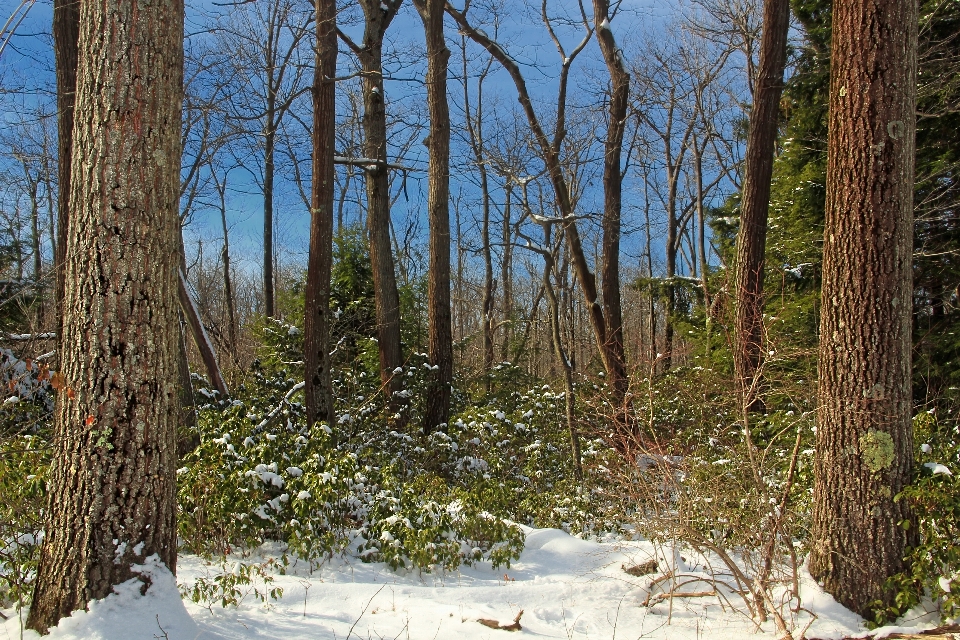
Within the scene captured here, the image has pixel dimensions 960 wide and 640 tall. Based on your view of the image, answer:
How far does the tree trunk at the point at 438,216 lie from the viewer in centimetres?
1034

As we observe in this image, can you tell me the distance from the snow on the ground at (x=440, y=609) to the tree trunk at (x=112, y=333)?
25cm

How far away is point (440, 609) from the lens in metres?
4.34

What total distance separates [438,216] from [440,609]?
728 centimetres

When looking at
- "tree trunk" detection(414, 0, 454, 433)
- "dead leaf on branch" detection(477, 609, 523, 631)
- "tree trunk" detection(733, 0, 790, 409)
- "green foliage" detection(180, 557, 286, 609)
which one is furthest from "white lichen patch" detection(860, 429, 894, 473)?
"tree trunk" detection(414, 0, 454, 433)

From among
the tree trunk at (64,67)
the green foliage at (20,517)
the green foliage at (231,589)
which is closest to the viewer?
the green foliage at (20,517)

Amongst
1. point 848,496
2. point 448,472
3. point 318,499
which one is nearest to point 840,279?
→ point 848,496

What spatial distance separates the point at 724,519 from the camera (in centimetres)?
523

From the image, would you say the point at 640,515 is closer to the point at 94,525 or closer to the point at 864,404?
the point at 864,404

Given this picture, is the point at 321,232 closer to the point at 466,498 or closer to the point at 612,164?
the point at 466,498

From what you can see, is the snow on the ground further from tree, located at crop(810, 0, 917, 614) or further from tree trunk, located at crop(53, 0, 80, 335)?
tree trunk, located at crop(53, 0, 80, 335)

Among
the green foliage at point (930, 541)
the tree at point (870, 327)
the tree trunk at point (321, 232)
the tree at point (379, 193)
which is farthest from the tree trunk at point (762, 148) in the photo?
the tree trunk at point (321, 232)

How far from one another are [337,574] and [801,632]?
3.51 meters

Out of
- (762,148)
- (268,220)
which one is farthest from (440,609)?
(268,220)

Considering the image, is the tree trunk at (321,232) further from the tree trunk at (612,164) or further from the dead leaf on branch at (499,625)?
the tree trunk at (612,164)
